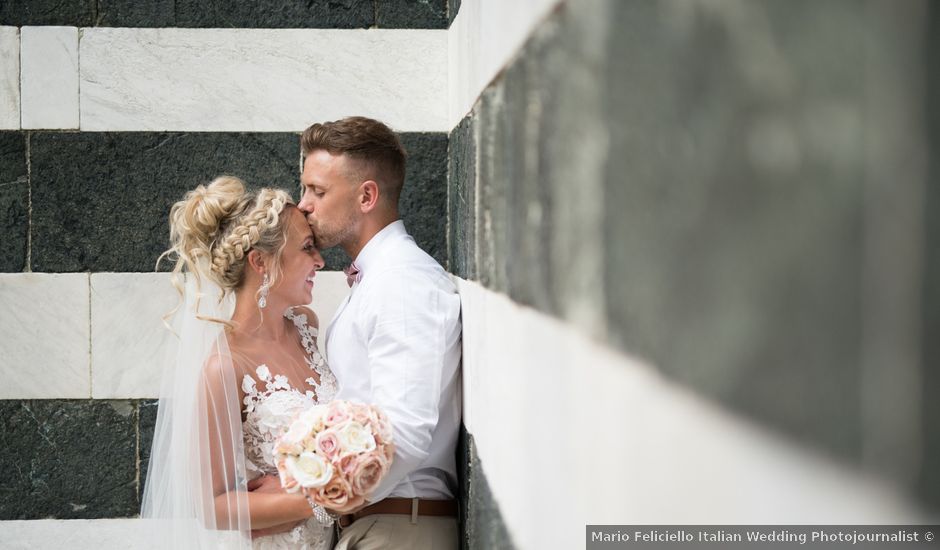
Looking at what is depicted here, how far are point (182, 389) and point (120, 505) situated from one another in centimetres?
95

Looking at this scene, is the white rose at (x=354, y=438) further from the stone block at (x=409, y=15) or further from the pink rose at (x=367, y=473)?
the stone block at (x=409, y=15)

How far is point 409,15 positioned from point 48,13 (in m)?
1.17

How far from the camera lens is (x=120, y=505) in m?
2.84

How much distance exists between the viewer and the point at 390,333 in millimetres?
1974

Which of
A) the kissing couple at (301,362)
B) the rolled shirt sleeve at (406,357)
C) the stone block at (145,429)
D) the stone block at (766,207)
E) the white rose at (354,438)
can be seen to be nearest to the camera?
the stone block at (766,207)

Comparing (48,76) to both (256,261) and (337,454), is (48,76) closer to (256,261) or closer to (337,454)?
(256,261)

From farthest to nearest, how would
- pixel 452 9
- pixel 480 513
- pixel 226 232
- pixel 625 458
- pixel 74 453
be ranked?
pixel 74 453, pixel 452 9, pixel 226 232, pixel 480 513, pixel 625 458

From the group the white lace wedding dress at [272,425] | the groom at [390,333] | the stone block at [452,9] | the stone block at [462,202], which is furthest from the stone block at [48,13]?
the white lace wedding dress at [272,425]

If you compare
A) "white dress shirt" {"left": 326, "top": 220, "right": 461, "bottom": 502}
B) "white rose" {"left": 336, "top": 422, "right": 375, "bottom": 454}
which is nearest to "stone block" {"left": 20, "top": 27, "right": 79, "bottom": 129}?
"white dress shirt" {"left": 326, "top": 220, "right": 461, "bottom": 502}

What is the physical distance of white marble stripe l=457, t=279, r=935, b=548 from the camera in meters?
0.42

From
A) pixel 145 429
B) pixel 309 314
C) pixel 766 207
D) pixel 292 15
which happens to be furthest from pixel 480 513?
pixel 292 15

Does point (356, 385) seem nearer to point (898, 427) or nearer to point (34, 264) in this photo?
point (34, 264)

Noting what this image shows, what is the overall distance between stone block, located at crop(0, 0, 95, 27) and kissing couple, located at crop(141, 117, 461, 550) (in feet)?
3.39

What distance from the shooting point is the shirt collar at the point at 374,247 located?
2.26m
